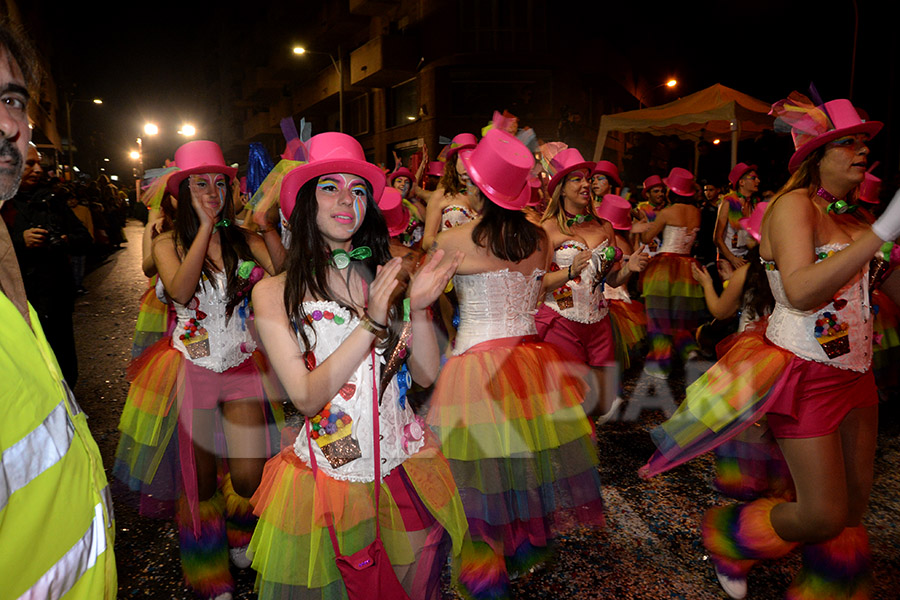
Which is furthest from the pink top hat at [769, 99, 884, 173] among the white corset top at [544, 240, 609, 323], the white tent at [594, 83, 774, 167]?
the white tent at [594, 83, 774, 167]

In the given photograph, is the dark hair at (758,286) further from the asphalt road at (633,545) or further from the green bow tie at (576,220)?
the green bow tie at (576,220)

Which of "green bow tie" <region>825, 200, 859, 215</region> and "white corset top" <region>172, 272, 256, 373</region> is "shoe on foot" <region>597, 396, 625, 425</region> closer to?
"green bow tie" <region>825, 200, 859, 215</region>

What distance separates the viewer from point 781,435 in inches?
→ 103

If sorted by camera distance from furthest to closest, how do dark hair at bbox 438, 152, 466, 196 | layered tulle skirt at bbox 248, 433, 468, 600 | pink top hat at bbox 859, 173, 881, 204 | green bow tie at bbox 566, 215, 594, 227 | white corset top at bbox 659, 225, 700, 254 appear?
white corset top at bbox 659, 225, 700, 254 < dark hair at bbox 438, 152, 466, 196 < green bow tie at bbox 566, 215, 594, 227 < pink top hat at bbox 859, 173, 881, 204 < layered tulle skirt at bbox 248, 433, 468, 600

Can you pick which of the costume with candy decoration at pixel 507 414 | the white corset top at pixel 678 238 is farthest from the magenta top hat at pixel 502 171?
the white corset top at pixel 678 238

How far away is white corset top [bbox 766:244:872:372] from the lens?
2.62m

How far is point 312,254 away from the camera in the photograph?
2273 mm

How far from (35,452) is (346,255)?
1.30m

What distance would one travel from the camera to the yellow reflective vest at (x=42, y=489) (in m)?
0.96

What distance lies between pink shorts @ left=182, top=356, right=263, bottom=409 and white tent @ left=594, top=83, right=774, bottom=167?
969 centimetres

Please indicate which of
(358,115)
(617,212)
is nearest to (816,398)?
(617,212)

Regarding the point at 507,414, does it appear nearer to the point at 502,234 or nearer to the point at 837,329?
the point at 502,234

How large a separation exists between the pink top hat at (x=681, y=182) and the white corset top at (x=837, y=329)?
5.75 meters

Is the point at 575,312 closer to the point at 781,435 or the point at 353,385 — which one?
the point at 781,435
